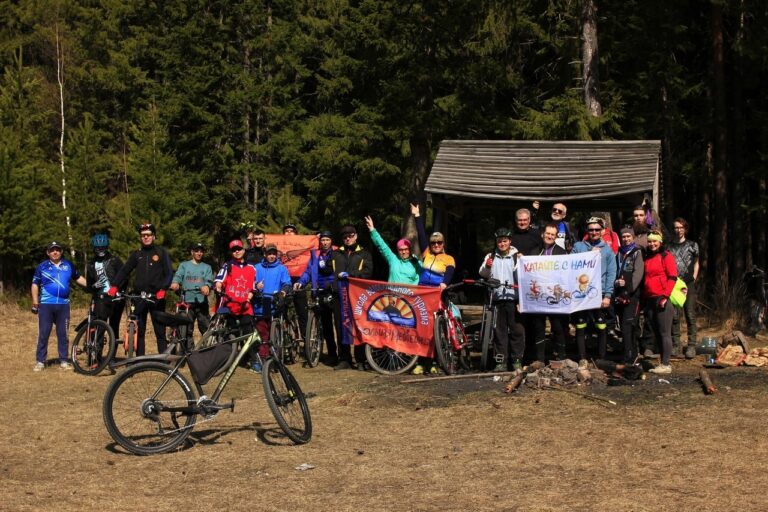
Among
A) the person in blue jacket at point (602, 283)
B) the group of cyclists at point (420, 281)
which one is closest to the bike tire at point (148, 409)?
the group of cyclists at point (420, 281)

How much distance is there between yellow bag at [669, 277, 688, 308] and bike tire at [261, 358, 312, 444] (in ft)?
18.2

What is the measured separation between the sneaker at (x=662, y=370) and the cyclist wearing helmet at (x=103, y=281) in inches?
316

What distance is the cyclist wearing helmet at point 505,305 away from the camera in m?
12.5

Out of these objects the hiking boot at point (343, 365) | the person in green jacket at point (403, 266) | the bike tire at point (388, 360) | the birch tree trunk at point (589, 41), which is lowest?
the hiking boot at point (343, 365)

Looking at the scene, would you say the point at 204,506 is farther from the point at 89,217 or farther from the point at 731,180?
the point at 89,217

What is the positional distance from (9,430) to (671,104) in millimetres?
22025

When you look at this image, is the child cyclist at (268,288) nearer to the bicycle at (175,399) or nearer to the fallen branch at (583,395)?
the fallen branch at (583,395)

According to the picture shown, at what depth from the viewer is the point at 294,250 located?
19.1 metres

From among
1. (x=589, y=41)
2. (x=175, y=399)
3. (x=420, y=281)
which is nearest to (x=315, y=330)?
(x=420, y=281)

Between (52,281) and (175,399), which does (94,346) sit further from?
(175,399)

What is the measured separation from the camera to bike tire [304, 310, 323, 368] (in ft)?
47.9

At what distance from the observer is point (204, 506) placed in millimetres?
7211

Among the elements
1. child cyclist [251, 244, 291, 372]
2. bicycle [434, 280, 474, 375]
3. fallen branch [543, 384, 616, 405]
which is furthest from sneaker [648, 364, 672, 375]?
child cyclist [251, 244, 291, 372]

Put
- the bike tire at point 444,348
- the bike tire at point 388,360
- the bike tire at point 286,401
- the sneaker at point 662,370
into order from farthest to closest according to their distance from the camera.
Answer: the bike tire at point 388,360 < the bike tire at point 444,348 < the sneaker at point 662,370 < the bike tire at point 286,401
